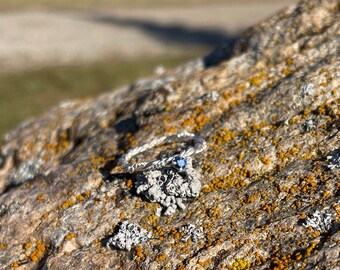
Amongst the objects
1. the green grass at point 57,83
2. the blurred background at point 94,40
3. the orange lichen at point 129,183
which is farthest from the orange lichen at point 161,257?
the green grass at point 57,83

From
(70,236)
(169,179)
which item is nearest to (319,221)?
(169,179)

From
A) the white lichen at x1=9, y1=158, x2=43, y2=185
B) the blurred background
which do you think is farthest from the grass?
the white lichen at x1=9, y1=158, x2=43, y2=185

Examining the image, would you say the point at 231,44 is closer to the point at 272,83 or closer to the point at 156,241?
the point at 272,83

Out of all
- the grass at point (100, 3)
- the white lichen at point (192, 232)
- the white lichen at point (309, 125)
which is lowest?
the grass at point (100, 3)

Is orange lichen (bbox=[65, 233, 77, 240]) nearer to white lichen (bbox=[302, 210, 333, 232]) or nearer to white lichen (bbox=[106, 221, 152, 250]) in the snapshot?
white lichen (bbox=[106, 221, 152, 250])

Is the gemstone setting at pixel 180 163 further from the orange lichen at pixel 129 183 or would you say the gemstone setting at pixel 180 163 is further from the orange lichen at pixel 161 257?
the orange lichen at pixel 161 257

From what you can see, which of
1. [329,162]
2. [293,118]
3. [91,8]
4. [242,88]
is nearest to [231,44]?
[242,88]
